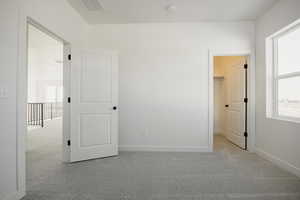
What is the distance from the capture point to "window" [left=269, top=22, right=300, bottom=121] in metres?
2.88

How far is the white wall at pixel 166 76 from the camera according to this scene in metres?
3.97

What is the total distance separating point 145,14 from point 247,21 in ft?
6.89

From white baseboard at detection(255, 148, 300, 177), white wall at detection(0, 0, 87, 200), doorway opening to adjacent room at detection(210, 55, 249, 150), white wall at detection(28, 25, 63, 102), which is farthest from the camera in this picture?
white wall at detection(28, 25, 63, 102)

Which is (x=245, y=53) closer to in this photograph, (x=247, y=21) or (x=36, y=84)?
(x=247, y=21)

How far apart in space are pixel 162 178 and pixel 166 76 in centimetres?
211

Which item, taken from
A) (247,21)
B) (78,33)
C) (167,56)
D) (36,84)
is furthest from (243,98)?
(36,84)

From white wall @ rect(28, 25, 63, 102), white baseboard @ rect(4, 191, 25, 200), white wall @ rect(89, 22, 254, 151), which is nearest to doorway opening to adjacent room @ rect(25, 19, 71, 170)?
white wall @ rect(28, 25, 63, 102)

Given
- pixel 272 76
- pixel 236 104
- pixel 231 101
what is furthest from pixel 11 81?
pixel 231 101

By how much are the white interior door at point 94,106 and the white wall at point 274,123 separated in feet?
9.13

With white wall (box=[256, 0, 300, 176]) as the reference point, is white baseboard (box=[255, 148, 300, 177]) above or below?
below

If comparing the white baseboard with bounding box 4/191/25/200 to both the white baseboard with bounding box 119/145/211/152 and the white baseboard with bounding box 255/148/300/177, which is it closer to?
the white baseboard with bounding box 119/145/211/152

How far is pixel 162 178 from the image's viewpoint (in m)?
2.60

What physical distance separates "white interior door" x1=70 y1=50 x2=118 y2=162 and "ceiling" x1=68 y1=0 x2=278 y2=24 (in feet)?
2.53

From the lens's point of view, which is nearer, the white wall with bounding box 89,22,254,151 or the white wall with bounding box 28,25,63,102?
the white wall with bounding box 89,22,254,151
